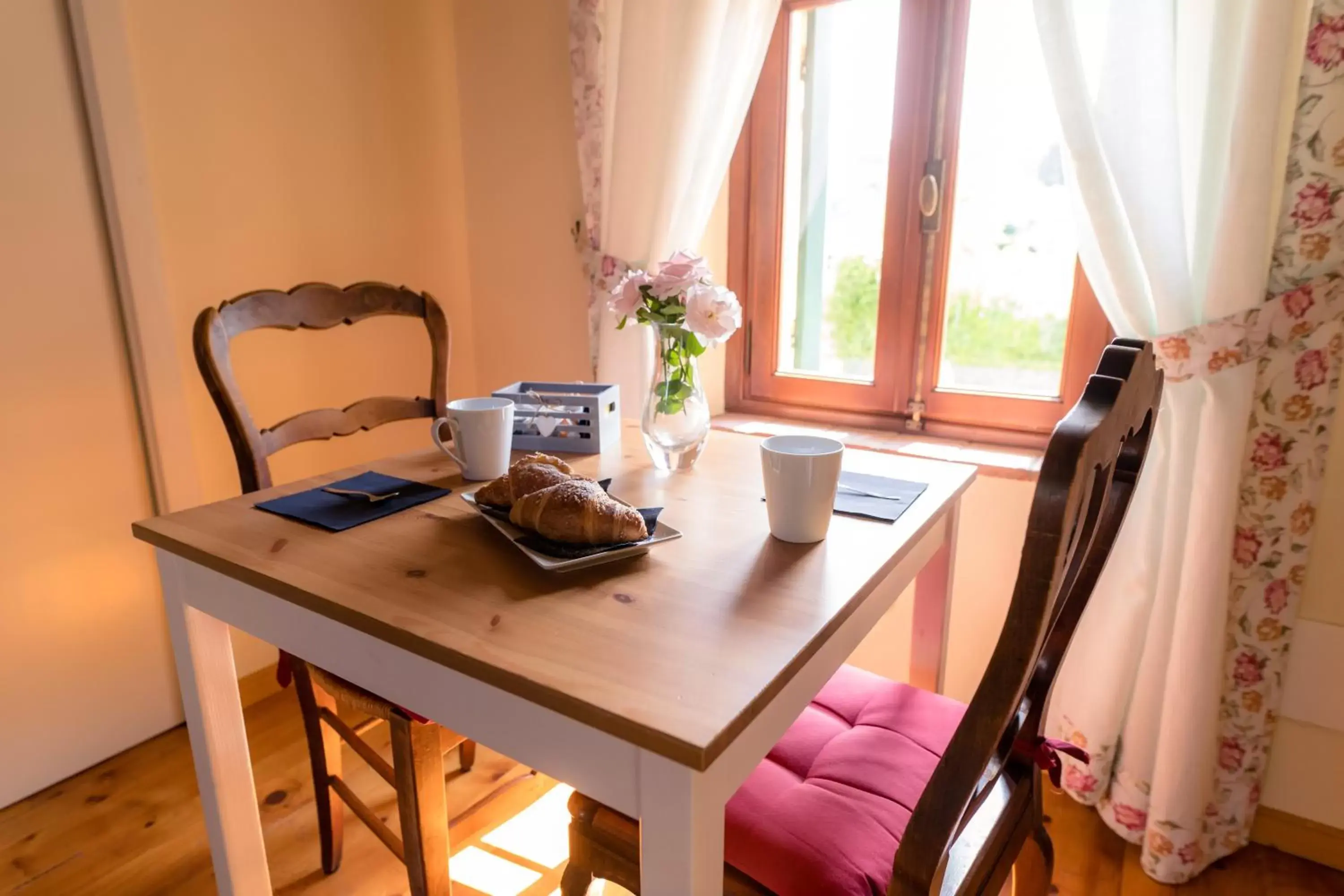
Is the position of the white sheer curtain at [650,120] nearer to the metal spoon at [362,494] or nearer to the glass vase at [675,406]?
the glass vase at [675,406]

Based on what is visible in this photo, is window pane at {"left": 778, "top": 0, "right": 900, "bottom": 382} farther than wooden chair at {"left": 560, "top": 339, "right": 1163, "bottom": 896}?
Yes

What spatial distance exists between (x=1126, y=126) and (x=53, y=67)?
1.96m

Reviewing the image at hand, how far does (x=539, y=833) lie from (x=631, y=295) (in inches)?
42.4

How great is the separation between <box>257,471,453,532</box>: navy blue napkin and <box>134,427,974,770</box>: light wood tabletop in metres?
0.02

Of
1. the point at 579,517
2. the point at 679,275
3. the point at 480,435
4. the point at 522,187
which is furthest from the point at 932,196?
the point at 579,517

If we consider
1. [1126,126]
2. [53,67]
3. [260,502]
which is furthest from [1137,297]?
[53,67]

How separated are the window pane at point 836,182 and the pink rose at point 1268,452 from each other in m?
0.82

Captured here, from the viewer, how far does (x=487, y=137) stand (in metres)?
2.20

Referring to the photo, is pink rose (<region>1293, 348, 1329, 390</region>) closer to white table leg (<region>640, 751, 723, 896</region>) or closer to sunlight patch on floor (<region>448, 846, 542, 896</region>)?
white table leg (<region>640, 751, 723, 896</region>)

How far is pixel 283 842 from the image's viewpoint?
60.1 inches

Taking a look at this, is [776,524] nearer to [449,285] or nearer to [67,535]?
[67,535]

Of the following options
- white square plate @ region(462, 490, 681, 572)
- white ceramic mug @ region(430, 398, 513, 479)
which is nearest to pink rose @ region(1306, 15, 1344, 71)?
white square plate @ region(462, 490, 681, 572)

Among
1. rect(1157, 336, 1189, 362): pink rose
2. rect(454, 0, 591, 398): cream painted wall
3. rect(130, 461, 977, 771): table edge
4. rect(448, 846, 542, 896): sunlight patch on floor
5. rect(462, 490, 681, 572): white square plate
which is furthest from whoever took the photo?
rect(454, 0, 591, 398): cream painted wall

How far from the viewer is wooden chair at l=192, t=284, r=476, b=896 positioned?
3.73 feet
